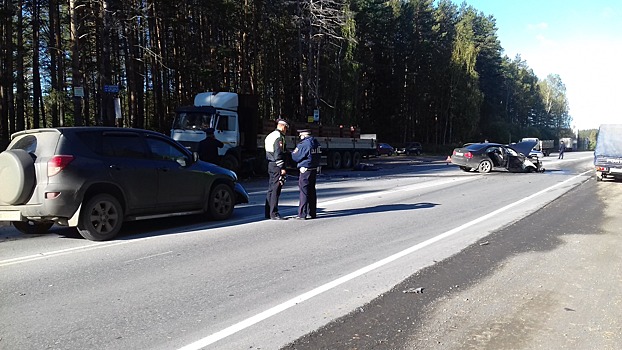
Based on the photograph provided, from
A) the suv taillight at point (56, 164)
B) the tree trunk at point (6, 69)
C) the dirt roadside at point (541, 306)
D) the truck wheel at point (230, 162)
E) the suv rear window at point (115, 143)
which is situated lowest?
the dirt roadside at point (541, 306)

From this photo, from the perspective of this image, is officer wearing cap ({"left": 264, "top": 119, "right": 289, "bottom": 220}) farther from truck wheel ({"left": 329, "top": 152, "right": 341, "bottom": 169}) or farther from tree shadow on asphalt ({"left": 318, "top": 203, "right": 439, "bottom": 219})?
truck wheel ({"left": 329, "top": 152, "right": 341, "bottom": 169})

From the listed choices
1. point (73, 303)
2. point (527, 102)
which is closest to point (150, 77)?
point (73, 303)

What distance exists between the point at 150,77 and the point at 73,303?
33640 mm

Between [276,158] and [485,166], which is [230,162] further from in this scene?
[485,166]

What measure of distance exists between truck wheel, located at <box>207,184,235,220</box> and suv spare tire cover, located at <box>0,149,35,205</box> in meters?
3.18

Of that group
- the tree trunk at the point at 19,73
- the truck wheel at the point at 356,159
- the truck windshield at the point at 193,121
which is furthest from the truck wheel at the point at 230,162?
the tree trunk at the point at 19,73

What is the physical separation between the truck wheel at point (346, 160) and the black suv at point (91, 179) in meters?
20.1

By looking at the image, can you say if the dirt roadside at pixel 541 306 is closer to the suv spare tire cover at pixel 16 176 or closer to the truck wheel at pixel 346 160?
the suv spare tire cover at pixel 16 176

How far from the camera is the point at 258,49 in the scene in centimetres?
3825

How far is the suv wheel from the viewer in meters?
7.57

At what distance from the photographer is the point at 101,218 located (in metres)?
7.76

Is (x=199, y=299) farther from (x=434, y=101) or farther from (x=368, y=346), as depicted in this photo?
(x=434, y=101)

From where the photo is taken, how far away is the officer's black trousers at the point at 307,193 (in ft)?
32.0

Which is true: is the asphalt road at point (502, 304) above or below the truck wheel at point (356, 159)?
below
